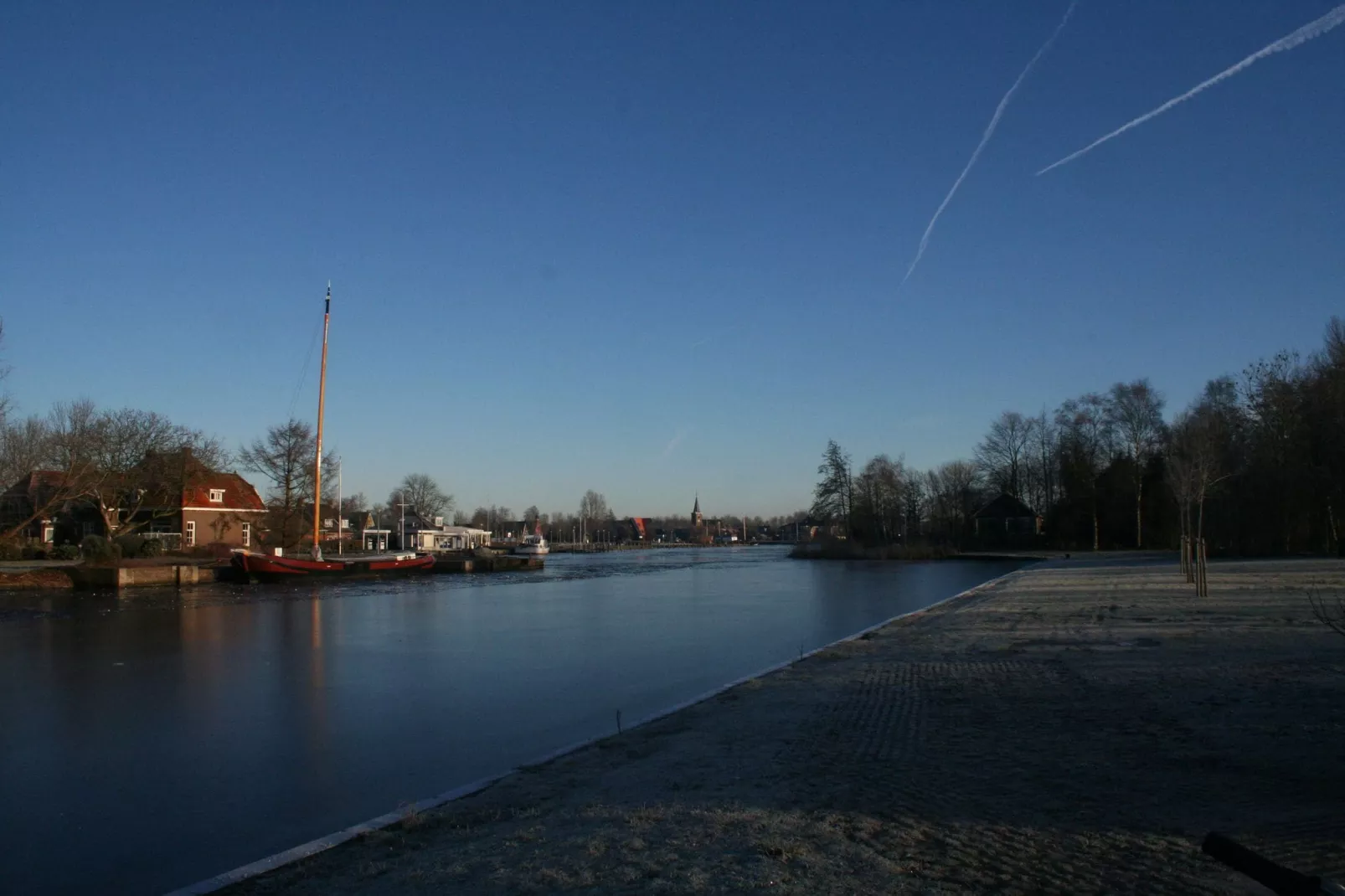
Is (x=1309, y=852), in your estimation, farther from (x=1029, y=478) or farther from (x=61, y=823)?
(x=1029, y=478)

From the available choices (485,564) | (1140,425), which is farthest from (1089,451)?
(485,564)

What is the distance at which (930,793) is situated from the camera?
6.06 m

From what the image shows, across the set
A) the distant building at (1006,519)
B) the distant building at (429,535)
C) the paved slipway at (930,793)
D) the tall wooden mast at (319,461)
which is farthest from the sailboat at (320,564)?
the distant building at (1006,519)

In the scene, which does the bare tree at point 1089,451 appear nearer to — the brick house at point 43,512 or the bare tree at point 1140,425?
the bare tree at point 1140,425

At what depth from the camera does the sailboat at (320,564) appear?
4303cm

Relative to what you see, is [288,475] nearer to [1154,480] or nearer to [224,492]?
[224,492]

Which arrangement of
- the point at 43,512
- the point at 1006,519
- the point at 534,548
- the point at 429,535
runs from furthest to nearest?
the point at 534,548
the point at 429,535
the point at 1006,519
the point at 43,512

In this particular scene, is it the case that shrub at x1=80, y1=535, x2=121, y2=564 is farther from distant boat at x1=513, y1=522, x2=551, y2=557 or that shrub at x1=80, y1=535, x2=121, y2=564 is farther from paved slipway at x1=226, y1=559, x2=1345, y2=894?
distant boat at x1=513, y1=522, x2=551, y2=557

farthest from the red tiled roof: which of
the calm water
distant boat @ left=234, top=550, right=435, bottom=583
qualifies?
the calm water

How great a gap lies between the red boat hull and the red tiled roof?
11749mm

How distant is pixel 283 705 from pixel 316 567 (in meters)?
37.2

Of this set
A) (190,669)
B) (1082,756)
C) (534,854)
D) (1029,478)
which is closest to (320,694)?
(190,669)

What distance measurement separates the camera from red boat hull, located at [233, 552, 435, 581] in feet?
141

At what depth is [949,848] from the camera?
4.95m
